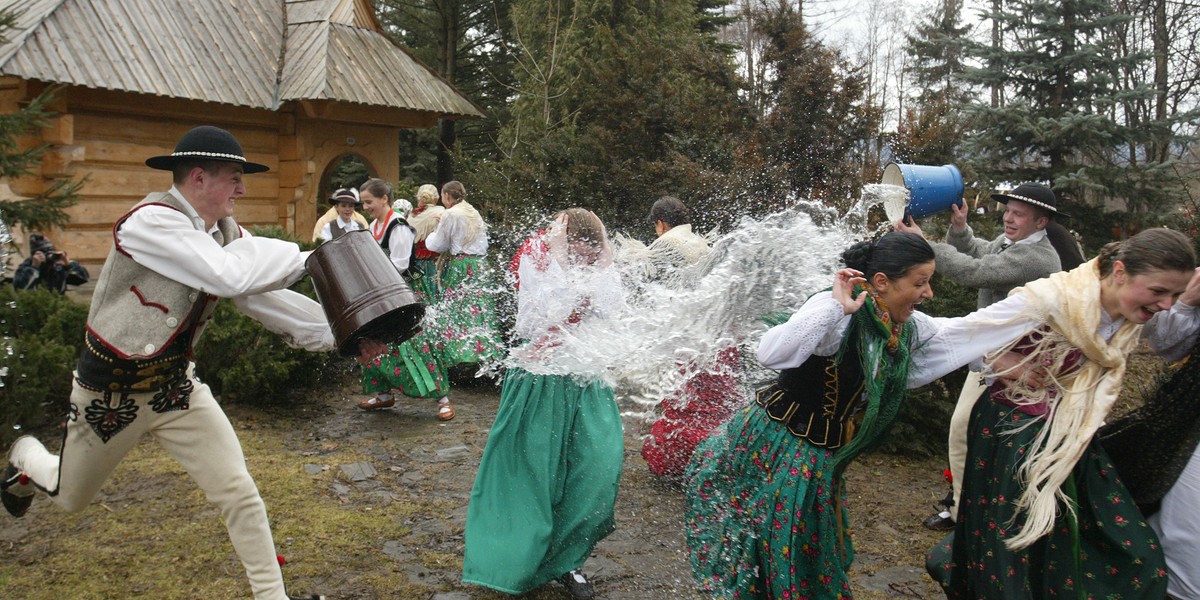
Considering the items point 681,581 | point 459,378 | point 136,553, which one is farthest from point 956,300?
point 136,553

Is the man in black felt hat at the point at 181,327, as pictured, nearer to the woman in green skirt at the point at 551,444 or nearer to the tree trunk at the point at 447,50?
the woman in green skirt at the point at 551,444

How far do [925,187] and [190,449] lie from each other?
3619mm

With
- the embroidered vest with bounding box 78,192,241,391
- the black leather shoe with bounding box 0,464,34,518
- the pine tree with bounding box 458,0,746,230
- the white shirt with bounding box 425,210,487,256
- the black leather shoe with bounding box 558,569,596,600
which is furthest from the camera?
the pine tree with bounding box 458,0,746,230

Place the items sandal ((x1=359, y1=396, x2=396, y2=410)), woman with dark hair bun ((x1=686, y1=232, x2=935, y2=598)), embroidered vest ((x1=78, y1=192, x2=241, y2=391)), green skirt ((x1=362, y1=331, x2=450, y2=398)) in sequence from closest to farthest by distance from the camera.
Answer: woman with dark hair bun ((x1=686, y1=232, x2=935, y2=598)) < embroidered vest ((x1=78, y1=192, x2=241, y2=391)) < green skirt ((x1=362, y1=331, x2=450, y2=398)) < sandal ((x1=359, y1=396, x2=396, y2=410))

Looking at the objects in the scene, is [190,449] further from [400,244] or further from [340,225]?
[340,225]

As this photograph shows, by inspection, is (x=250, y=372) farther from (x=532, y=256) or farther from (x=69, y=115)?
(x=69, y=115)

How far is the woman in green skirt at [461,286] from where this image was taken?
7473mm

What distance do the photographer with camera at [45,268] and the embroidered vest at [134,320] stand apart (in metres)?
6.45

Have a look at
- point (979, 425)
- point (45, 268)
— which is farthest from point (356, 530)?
point (45, 268)

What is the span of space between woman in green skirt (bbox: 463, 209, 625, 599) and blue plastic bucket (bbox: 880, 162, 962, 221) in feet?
5.05

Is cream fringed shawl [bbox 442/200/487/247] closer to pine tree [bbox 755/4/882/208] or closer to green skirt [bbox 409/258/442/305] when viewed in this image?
green skirt [bbox 409/258/442/305]

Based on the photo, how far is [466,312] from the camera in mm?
7988

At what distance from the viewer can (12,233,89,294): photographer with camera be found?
28.0ft

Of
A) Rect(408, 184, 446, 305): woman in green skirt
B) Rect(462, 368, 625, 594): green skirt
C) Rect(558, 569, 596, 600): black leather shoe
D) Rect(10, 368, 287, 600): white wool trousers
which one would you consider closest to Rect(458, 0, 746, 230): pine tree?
Rect(408, 184, 446, 305): woman in green skirt
